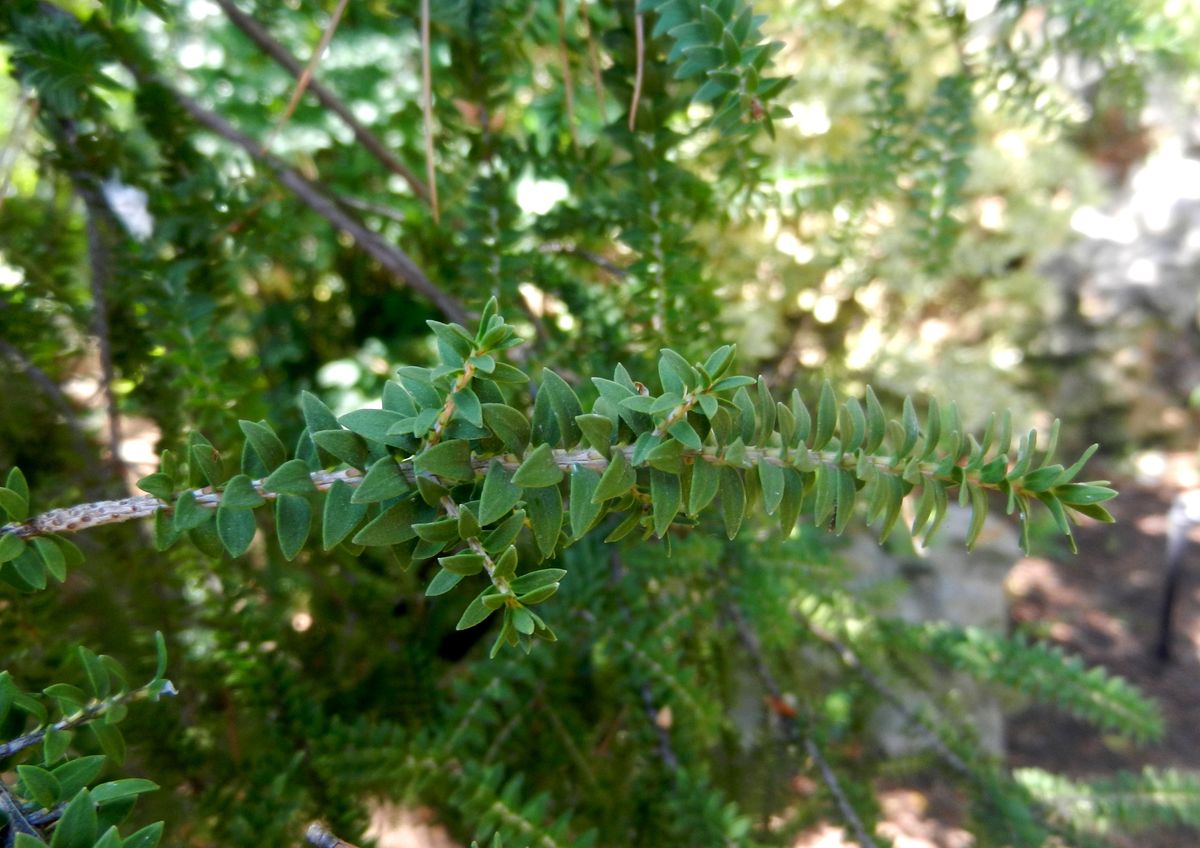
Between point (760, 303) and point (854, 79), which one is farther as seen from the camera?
point (760, 303)

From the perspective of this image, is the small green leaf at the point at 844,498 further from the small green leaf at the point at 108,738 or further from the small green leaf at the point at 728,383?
the small green leaf at the point at 108,738

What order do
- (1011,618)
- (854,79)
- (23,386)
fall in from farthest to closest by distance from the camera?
(1011,618) < (854,79) < (23,386)

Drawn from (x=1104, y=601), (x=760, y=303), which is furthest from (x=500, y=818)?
(x=1104, y=601)

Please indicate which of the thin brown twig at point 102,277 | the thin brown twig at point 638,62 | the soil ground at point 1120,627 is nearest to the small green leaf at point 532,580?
the thin brown twig at point 638,62

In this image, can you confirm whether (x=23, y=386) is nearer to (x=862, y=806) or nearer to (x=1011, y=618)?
(x=862, y=806)

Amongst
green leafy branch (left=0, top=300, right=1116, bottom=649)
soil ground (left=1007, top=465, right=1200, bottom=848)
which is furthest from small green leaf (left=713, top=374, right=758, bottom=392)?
soil ground (left=1007, top=465, right=1200, bottom=848)

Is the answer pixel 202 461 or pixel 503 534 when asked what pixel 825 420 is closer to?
pixel 503 534

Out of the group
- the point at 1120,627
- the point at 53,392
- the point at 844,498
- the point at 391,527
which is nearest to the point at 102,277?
the point at 53,392

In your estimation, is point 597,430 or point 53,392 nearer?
point 597,430

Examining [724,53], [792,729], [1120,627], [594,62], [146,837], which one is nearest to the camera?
[146,837]
